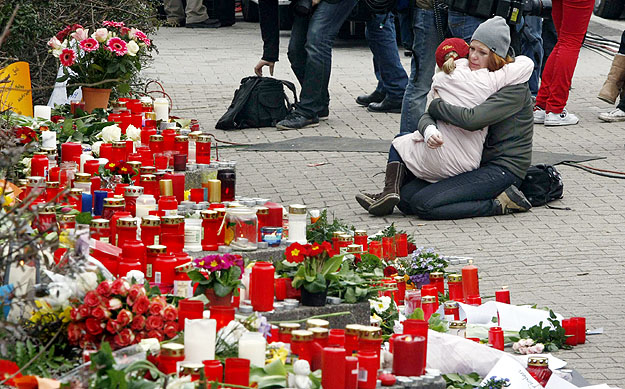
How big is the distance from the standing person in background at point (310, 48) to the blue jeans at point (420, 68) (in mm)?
A: 1249

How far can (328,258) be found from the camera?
15.2ft

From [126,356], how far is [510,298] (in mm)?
2816

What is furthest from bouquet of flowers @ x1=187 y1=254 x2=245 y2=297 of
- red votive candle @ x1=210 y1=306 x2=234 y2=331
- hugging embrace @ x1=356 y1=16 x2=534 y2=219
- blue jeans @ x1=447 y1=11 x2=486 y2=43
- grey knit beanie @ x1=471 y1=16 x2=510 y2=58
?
blue jeans @ x1=447 y1=11 x2=486 y2=43

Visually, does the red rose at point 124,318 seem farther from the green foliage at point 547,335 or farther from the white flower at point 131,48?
the white flower at point 131,48

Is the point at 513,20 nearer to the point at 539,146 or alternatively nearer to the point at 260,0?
the point at 539,146

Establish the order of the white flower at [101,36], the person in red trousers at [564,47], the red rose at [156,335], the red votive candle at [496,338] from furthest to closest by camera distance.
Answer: the person in red trousers at [564,47] → the white flower at [101,36] → the red votive candle at [496,338] → the red rose at [156,335]

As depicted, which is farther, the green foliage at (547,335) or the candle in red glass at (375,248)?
the candle in red glass at (375,248)

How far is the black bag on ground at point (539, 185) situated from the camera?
25.8 ft

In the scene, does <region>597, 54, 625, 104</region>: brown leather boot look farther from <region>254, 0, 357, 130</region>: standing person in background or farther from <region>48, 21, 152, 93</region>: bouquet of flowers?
<region>48, 21, 152, 93</region>: bouquet of flowers

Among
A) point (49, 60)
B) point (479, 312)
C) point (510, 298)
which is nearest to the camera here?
point (479, 312)

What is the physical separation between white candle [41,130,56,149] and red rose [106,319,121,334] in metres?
2.97

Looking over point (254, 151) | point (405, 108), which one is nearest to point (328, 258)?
point (405, 108)

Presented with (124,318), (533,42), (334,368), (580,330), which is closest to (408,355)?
(334,368)

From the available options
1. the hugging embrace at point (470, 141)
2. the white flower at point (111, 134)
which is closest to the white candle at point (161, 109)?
the white flower at point (111, 134)
